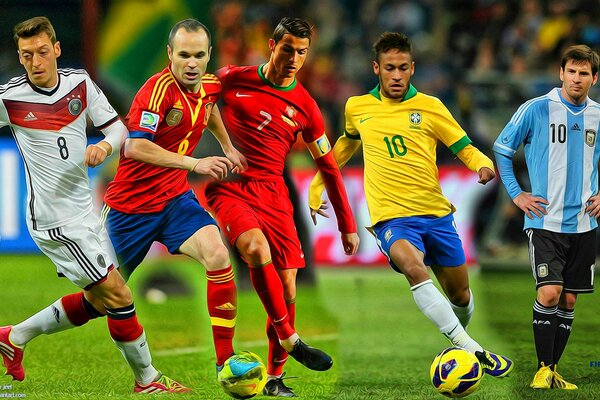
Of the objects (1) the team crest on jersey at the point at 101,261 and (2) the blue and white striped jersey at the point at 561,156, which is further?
(2) the blue and white striped jersey at the point at 561,156

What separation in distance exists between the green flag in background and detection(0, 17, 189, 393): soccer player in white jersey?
3.27m

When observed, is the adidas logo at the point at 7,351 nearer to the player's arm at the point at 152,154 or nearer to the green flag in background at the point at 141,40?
the player's arm at the point at 152,154

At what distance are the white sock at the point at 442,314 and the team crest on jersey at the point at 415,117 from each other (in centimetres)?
112

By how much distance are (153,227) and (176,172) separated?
15.8 inches

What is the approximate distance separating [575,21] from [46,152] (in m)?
11.4

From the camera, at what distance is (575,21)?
16250 millimetres

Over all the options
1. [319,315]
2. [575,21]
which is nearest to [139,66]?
[319,315]

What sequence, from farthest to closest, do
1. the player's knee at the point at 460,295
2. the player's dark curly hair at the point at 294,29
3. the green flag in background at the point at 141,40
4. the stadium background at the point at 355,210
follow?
the green flag in background at the point at 141,40, the stadium background at the point at 355,210, the player's knee at the point at 460,295, the player's dark curly hair at the point at 294,29

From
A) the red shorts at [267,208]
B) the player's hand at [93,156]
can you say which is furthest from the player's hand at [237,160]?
the player's hand at [93,156]

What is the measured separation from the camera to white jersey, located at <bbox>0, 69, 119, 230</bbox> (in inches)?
259

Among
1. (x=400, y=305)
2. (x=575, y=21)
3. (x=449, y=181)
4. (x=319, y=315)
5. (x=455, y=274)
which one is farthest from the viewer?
(x=575, y=21)

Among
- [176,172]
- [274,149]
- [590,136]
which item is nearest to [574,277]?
[590,136]

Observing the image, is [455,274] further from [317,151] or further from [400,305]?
[400,305]

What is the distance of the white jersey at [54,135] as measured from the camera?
6582 millimetres
